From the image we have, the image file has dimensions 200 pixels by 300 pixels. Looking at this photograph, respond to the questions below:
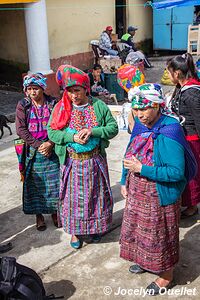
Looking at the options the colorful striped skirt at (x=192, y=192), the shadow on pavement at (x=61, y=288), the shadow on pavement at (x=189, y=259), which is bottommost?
the shadow on pavement at (x=61, y=288)

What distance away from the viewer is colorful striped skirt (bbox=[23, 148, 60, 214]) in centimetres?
386

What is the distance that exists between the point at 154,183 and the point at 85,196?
0.87m

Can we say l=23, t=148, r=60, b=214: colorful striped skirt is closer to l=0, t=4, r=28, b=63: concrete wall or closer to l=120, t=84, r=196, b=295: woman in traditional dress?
l=120, t=84, r=196, b=295: woman in traditional dress

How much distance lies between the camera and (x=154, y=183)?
9.21ft

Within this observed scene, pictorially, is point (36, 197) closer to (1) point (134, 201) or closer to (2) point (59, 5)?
(1) point (134, 201)

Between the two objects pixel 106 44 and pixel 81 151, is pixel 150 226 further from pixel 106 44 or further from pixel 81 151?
pixel 106 44

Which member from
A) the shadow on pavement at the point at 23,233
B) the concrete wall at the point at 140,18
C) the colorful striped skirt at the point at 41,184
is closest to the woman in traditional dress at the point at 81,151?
the colorful striped skirt at the point at 41,184

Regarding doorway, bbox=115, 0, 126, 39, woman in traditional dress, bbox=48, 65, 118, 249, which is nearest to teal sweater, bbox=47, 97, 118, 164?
woman in traditional dress, bbox=48, 65, 118, 249

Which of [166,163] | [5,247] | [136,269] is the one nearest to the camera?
[166,163]

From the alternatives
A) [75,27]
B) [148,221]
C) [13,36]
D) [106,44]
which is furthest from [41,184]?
[75,27]

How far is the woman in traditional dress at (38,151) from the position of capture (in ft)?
12.1

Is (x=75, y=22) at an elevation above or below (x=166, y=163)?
above

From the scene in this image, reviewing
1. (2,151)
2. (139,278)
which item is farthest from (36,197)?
(2,151)

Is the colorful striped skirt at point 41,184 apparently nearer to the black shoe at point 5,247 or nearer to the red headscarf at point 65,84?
the black shoe at point 5,247
